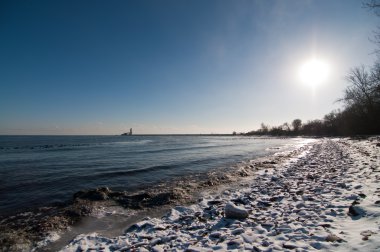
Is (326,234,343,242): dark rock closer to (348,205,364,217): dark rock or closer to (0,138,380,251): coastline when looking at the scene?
(0,138,380,251): coastline

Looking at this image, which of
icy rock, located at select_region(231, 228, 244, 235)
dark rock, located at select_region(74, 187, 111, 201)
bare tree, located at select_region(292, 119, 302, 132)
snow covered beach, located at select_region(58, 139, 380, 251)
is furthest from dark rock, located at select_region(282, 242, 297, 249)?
bare tree, located at select_region(292, 119, 302, 132)

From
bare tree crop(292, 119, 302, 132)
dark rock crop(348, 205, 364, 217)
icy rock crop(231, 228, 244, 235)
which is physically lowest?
icy rock crop(231, 228, 244, 235)

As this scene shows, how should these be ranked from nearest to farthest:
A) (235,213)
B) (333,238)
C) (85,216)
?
(333,238) < (235,213) < (85,216)

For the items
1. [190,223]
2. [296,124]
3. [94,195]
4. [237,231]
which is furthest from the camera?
[296,124]

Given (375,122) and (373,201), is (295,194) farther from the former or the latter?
(375,122)

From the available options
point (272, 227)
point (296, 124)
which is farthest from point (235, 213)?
point (296, 124)

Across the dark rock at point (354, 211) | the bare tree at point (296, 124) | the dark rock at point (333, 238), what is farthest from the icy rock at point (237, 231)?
the bare tree at point (296, 124)

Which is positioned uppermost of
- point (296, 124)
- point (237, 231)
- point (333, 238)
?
point (296, 124)

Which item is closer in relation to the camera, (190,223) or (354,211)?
(354,211)

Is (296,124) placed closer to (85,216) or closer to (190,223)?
(190,223)

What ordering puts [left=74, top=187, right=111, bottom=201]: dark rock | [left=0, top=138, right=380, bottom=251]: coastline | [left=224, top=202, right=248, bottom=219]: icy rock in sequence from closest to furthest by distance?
[left=0, top=138, right=380, bottom=251]: coastline, [left=224, top=202, right=248, bottom=219]: icy rock, [left=74, top=187, right=111, bottom=201]: dark rock

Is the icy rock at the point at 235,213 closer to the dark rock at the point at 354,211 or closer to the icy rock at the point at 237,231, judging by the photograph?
the icy rock at the point at 237,231

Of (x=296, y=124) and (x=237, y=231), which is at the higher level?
(x=296, y=124)

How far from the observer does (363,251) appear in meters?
3.90
